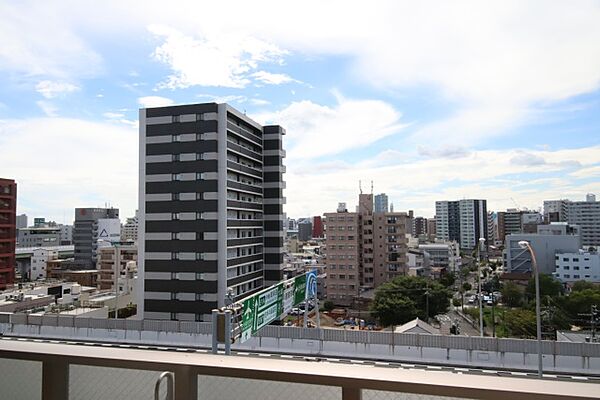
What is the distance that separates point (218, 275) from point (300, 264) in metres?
25.0

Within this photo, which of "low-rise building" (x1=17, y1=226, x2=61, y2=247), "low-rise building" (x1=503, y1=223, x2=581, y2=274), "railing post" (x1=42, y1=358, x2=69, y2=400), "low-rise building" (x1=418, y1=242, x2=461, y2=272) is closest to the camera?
"railing post" (x1=42, y1=358, x2=69, y2=400)

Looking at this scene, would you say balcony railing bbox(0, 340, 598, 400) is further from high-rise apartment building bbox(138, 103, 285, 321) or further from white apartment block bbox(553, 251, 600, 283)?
white apartment block bbox(553, 251, 600, 283)

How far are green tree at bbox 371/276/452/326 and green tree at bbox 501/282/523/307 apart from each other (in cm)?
941

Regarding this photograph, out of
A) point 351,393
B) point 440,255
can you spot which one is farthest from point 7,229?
point 440,255

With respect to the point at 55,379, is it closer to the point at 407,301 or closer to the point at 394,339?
the point at 394,339

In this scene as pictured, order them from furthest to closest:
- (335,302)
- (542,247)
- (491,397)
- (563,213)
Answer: (563,213)
(542,247)
(335,302)
(491,397)

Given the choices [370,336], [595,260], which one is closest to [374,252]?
[595,260]

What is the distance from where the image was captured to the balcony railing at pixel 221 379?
865mm

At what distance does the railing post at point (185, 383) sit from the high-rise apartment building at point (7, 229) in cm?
3121

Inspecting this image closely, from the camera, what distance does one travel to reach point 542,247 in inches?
1649

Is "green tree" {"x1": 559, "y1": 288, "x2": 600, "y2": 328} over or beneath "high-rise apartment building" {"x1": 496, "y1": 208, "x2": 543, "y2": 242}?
beneath

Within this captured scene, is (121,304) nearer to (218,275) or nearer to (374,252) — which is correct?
(218,275)

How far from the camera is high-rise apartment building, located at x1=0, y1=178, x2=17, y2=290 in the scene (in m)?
26.4

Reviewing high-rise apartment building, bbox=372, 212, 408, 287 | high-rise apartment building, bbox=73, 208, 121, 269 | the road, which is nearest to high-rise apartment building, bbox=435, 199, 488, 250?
high-rise apartment building, bbox=372, 212, 408, 287
